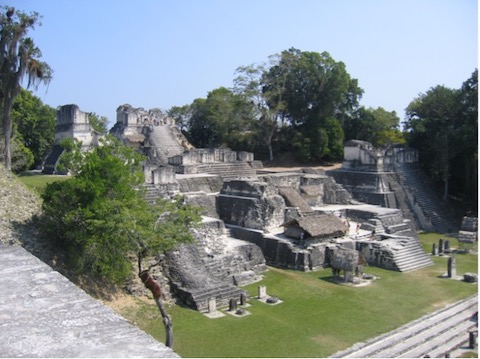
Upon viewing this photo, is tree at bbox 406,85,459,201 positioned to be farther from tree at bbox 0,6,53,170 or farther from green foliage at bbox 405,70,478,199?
tree at bbox 0,6,53,170

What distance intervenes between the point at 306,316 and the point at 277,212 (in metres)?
6.91

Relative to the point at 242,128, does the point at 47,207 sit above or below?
below

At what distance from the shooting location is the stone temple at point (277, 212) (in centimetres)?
1396

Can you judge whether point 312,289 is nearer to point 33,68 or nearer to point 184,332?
point 184,332

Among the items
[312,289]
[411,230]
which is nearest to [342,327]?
[312,289]

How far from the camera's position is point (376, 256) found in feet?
54.9

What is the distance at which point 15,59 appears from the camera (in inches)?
631

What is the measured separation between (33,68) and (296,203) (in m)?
10.3

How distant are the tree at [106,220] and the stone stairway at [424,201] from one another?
15.1m

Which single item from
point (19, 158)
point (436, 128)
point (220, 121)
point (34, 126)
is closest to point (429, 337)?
point (436, 128)

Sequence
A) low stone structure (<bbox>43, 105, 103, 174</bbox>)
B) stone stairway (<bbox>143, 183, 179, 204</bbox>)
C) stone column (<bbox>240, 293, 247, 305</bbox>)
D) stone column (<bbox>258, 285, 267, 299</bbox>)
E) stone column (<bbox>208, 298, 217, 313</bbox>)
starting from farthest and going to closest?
low stone structure (<bbox>43, 105, 103, 174</bbox>) → stone stairway (<bbox>143, 183, 179, 204</bbox>) → stone column (<bbox>258, 285, 267, 299</bbox>) → stone column (<bbox>240, 293, 247, 305</bbox>) → stone column (<bbox>208, 298, 217, 313</bbox>)

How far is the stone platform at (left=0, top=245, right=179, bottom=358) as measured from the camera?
10.2 ft

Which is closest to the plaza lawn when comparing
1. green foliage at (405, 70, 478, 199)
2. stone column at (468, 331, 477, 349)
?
stone column at (468, 331, 477, 349)

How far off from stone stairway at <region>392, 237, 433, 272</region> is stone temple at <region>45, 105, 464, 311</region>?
0.05 m
